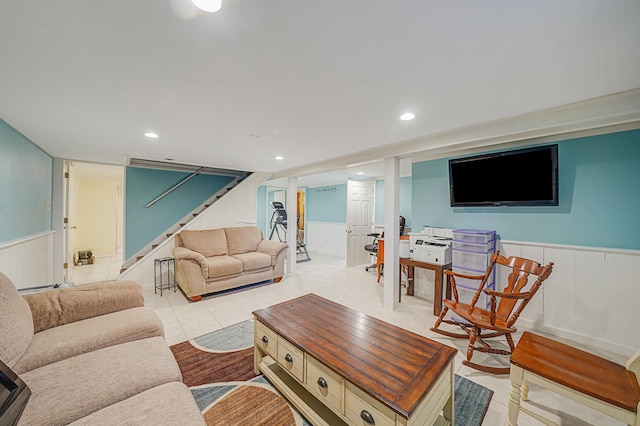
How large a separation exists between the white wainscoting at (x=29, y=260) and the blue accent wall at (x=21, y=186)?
0.09 meters

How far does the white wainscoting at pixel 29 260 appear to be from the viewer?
229 cm

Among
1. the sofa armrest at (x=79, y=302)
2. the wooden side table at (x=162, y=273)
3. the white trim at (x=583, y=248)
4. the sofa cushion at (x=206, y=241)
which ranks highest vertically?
the white trim at (x=583, y=248)

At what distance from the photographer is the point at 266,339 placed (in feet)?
6.18

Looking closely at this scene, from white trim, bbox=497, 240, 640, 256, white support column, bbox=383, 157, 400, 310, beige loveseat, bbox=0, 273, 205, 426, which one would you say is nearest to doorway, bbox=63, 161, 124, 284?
beige loveseat, bbox=0, 273, 205, 426

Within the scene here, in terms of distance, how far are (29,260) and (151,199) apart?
6.51ft

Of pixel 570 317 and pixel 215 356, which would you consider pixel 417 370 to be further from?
pixel 570 317

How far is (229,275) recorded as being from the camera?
3.81 meters

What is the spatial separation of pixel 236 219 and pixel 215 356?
3.22 m

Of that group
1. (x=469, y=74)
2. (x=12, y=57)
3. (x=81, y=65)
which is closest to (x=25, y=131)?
(x=12, y=57)

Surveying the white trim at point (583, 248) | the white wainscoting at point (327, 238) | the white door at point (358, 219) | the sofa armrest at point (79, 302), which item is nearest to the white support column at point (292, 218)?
the white door at point (358, 219)

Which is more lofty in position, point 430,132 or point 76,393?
point 430,132

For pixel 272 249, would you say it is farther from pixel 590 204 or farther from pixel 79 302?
pixel 590 204

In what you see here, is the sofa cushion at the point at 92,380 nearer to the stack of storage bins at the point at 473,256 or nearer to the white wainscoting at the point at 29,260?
the white wainscoting at the point at 29,260

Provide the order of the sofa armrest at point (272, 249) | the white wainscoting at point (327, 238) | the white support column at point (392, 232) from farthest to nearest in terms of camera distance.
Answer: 1. the white wainscoting at point (327, 238)
2. the sofa armrest at point (272, 249)
3. the white support column at point (392, 232)
